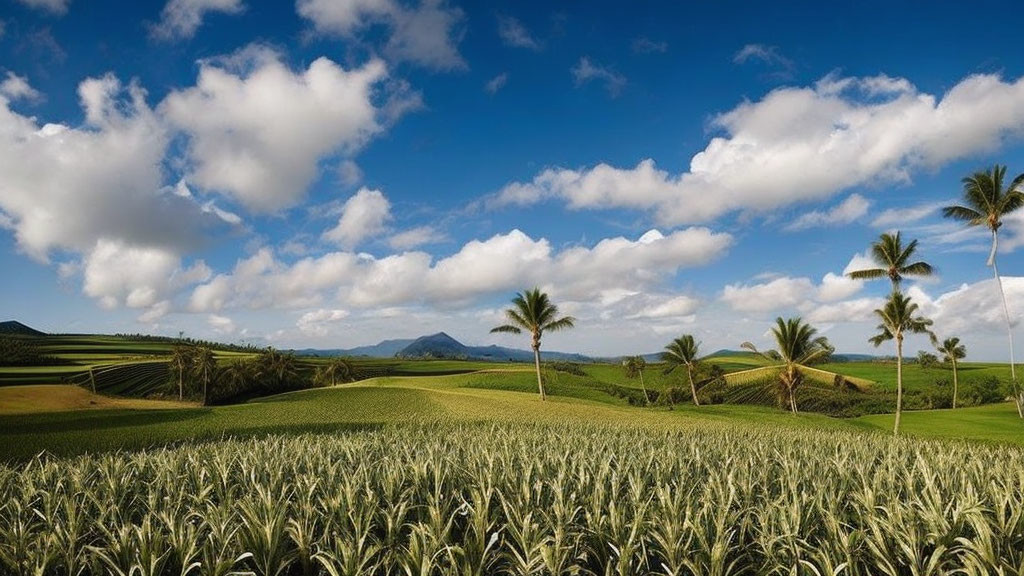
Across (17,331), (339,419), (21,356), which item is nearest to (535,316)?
(339,419)

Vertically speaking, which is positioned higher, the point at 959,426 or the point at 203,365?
the point at 203,365

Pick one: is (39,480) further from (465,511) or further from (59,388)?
(59,388)

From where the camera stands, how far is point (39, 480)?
8266 millimetres

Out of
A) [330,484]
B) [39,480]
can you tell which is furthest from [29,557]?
[39,480]

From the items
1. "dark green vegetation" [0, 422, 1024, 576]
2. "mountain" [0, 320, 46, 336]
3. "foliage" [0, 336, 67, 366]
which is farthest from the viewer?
"mountain" [0, 320, 46, 336]

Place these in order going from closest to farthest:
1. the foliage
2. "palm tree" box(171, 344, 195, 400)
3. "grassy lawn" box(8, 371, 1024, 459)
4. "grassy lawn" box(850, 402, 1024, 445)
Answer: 1. "grassy lawn" box(8, 371, 1024, 459)
2. "grassy lawn" box(850, 402, 1024, 445)
3. "palm tree" box(171, 344, 195, 400)
4. the foliage

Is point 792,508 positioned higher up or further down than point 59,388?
higher up

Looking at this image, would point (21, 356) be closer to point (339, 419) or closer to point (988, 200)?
point (339, 419)

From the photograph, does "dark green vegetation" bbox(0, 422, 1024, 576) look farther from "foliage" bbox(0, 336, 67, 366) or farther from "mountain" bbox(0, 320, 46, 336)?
"mountain" bbox(0, 320, 46, 336)

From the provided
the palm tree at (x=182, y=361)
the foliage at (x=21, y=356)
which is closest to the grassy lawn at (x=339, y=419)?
the palm tree at (x=182, y=361)

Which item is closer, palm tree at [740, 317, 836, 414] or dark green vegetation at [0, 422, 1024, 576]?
dark green vegetation at [0, 422, 1024, 576]

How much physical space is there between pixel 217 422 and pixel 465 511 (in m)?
20.4

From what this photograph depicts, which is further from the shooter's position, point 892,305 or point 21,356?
point 21,356

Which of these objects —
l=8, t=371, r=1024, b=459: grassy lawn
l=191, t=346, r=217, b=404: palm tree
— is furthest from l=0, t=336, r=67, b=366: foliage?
l=8, t=371, r=1024, b=459: grassy lawn
